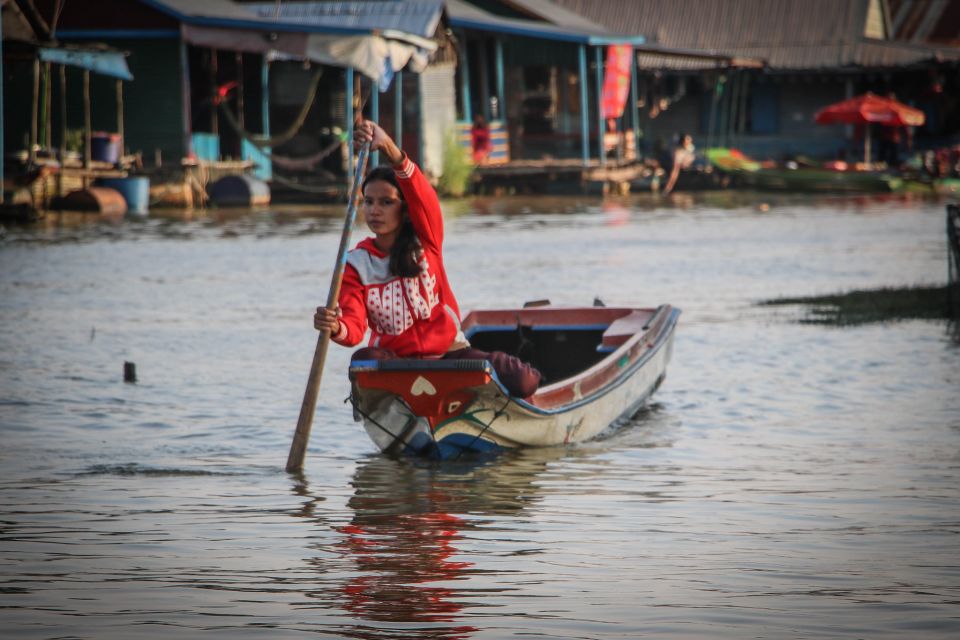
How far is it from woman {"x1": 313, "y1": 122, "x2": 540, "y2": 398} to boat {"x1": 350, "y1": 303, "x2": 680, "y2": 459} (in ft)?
Result: 0.58

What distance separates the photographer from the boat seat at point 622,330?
957 cm

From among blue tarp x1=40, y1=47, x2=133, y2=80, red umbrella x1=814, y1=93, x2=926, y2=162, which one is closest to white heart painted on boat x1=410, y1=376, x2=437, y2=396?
blue tarp x1=40, y1=47, x2=133, y2=80

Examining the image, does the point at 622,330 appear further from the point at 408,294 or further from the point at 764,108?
the point at 764,108

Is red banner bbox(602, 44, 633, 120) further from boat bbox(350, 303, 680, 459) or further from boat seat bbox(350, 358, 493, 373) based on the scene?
boat seat bbox(350, 358, 493, 373)

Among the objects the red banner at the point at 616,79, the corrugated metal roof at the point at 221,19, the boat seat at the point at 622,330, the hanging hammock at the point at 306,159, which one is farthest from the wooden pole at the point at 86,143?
A: the boat seat at the point at 622,330

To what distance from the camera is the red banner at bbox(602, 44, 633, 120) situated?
33.4m

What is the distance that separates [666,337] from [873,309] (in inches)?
180

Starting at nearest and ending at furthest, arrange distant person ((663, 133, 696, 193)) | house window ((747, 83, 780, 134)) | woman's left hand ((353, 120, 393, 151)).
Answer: woman's left hand ((353, 120, 393, 151)), distant person ((663, 133, 696, 193)), house window ((747, 83, 780, 134))

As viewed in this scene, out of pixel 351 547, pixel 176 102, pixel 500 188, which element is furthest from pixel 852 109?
pixel 351 547

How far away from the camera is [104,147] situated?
25.5 meters

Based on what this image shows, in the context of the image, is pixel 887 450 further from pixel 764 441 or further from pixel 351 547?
pixel 351 547

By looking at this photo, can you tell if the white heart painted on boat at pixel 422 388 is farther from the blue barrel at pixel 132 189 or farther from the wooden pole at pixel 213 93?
the wooden pole at pixel 213 93

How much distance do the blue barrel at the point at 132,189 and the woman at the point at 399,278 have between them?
756 inches

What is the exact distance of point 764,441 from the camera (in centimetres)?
818
